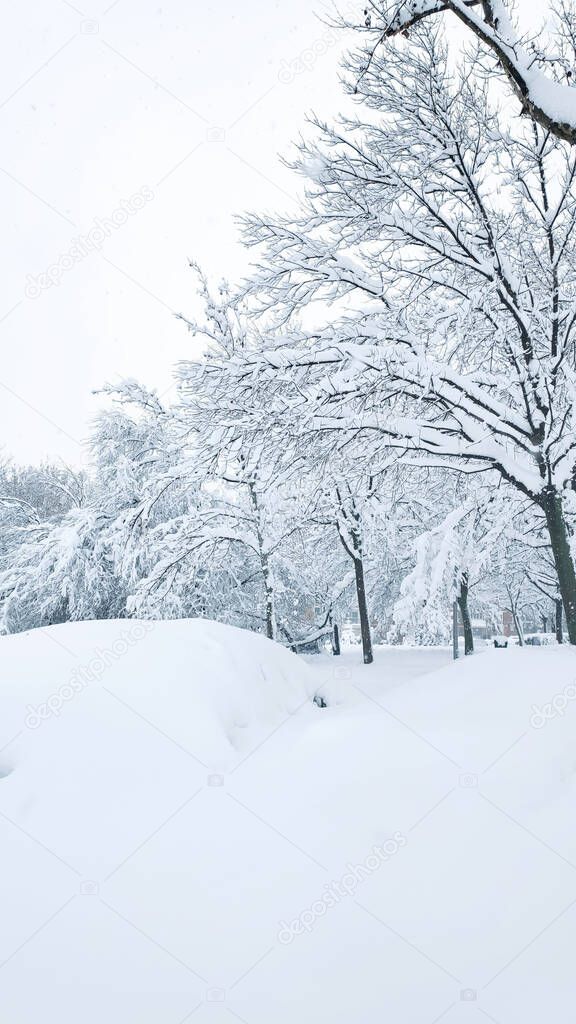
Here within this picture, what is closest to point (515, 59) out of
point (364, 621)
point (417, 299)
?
point (417, 299)

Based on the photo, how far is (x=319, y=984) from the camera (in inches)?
85.6

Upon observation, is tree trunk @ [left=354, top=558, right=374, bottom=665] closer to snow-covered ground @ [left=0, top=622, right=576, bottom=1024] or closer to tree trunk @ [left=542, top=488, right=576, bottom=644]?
tree trunk @ [left=542, top=488, right=576, bottom=644]

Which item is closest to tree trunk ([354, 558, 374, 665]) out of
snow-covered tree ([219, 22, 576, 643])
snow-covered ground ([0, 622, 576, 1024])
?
snow-covered tree ([219, 22, 576, 643])

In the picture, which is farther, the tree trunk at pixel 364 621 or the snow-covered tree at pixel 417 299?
the tree trunk at pixel 364 621

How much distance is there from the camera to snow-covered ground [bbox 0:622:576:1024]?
84.0 inches

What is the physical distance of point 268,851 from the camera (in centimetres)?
288

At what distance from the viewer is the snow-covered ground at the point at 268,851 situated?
213 centimetres

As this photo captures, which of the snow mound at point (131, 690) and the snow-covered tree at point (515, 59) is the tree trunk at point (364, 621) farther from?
the snow-covered tree at point (515, 59)

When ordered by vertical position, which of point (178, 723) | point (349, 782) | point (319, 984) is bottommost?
point (319, 984)

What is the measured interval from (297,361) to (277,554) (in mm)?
9902

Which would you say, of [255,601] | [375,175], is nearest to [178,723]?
[375,175]

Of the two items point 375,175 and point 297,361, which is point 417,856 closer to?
point 297,361

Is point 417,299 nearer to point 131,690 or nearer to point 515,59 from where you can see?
point 515,59

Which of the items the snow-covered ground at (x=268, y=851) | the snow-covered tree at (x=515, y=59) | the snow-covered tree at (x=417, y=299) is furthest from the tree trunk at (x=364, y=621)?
the snow-covered tree at (x=515, y=59)
